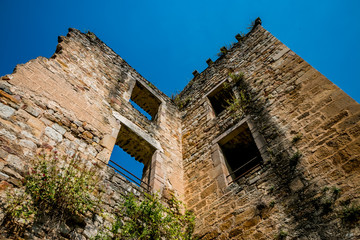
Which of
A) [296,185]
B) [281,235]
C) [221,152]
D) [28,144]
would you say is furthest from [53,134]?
[296,185]

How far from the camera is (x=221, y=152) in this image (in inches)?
225

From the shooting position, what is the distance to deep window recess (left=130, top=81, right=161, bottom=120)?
785 centimetres

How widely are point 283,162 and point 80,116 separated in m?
3.79

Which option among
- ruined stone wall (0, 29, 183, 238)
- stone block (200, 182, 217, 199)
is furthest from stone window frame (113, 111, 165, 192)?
stone block (200, 182, 217, 199)

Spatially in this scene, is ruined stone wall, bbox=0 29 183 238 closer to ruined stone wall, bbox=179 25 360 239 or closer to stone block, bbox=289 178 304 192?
ruined stone wall, bbox=179 25 360 239

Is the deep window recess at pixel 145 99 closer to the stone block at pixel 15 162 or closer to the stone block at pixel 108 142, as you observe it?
the stone block at pixel 108 142

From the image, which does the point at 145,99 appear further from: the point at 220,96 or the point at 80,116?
the point at 80,116

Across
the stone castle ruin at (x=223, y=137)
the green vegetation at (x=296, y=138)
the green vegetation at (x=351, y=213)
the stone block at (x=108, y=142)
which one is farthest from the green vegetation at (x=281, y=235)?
the stone block at (x=108, y=142)

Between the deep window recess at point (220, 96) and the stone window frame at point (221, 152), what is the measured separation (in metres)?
1.62

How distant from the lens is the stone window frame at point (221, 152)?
4754 millimetres

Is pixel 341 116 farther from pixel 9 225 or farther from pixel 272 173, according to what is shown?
pixel 9 225

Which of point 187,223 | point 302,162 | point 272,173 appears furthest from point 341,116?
point 187,223

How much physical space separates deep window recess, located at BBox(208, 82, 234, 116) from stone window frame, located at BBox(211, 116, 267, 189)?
1621 millimetres

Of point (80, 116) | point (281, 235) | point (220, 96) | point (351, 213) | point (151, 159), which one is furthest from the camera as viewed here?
point (220, 96)
